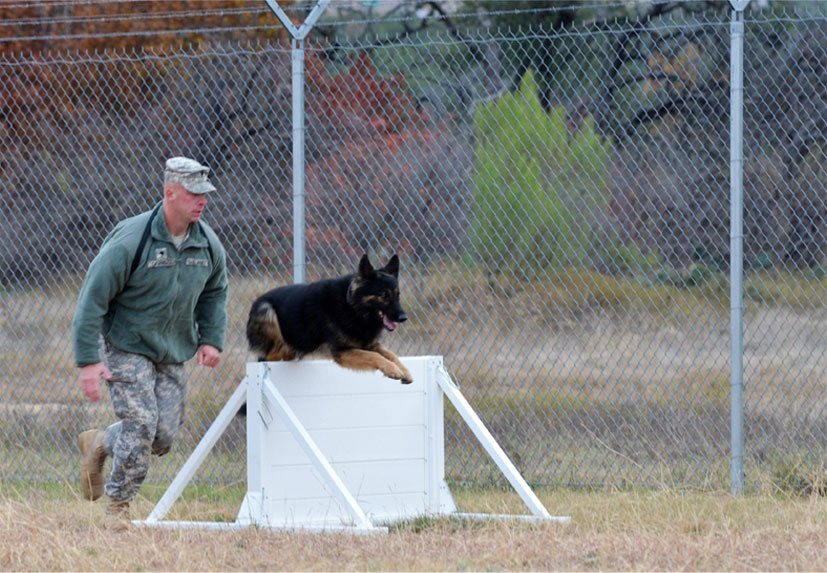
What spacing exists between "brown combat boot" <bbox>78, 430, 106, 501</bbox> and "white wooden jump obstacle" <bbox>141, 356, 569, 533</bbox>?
14.4 inches

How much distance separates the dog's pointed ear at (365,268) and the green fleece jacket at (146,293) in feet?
2.74

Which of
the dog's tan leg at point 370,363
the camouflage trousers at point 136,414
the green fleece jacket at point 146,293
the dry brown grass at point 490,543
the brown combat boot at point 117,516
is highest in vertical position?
the green fleece jacket at point 146,293

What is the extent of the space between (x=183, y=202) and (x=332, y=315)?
1192mm

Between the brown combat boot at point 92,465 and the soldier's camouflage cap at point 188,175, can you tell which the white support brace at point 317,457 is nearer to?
the brown combat boot at point 92,465

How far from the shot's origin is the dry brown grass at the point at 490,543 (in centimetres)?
482

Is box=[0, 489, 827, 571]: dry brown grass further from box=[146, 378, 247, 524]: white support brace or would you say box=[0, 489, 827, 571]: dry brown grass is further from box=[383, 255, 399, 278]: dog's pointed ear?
box=[383, 255, 399, 278]: dog's pointed ear

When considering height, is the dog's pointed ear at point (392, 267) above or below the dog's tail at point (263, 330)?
above

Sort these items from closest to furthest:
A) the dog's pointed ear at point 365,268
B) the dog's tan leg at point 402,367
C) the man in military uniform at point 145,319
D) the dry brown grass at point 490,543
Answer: the dry brown grass at point 490,543, the man in military uniform at point 145,319, the dog's tan leg at point 402,367, the dog's pointed ear at point 365,268

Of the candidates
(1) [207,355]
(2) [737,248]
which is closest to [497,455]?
(1) [207,355]

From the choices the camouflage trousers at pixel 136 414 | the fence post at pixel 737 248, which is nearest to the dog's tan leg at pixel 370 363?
the camouflage trousers at pixel 136 414

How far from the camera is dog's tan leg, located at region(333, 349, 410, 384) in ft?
19.7

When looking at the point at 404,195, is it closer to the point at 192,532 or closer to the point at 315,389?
the point at 315,389

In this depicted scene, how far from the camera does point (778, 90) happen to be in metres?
6.80

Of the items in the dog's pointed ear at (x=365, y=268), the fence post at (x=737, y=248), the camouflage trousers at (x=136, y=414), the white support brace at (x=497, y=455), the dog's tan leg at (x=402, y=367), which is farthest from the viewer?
the fence post at (x=737, y=248)
